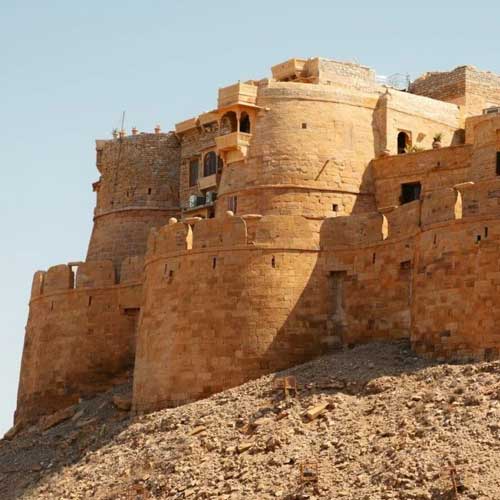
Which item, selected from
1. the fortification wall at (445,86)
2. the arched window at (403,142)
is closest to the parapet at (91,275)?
the arched window at (403,142)

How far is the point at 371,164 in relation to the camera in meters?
42.2

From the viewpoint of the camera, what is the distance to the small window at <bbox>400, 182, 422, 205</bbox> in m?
41.7

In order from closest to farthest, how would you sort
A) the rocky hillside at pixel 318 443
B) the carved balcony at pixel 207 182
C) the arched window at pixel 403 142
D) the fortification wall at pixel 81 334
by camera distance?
the rocky hillside at pixel 318 443 → the arched window at pixel 403 142 → the fortification wall at pixel 81 334 → the carved balcony at pixel 207 182

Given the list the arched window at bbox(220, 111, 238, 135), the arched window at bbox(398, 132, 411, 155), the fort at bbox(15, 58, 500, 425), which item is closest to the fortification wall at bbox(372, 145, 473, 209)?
the fort at bbox(15, 58, 500, 425)

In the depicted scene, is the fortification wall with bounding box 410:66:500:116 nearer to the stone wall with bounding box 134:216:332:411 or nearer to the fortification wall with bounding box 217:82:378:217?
the fortification wall with bounding box 217:82:378:217

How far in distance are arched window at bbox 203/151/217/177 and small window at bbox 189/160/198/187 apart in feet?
2.21

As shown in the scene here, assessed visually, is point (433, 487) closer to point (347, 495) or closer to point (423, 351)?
point (347, 495)

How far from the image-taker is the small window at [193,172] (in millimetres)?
47719

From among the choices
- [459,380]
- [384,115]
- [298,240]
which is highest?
[384,115]

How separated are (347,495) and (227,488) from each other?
→ 3.03 meters

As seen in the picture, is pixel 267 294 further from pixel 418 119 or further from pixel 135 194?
pixel 135 194

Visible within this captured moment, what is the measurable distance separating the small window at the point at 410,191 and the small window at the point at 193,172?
7.82 meters

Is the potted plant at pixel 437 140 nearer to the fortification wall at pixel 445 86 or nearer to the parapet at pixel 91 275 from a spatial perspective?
the fortification wall at pixel 445 86

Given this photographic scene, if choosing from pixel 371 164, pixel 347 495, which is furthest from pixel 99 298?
pixel 347 495
